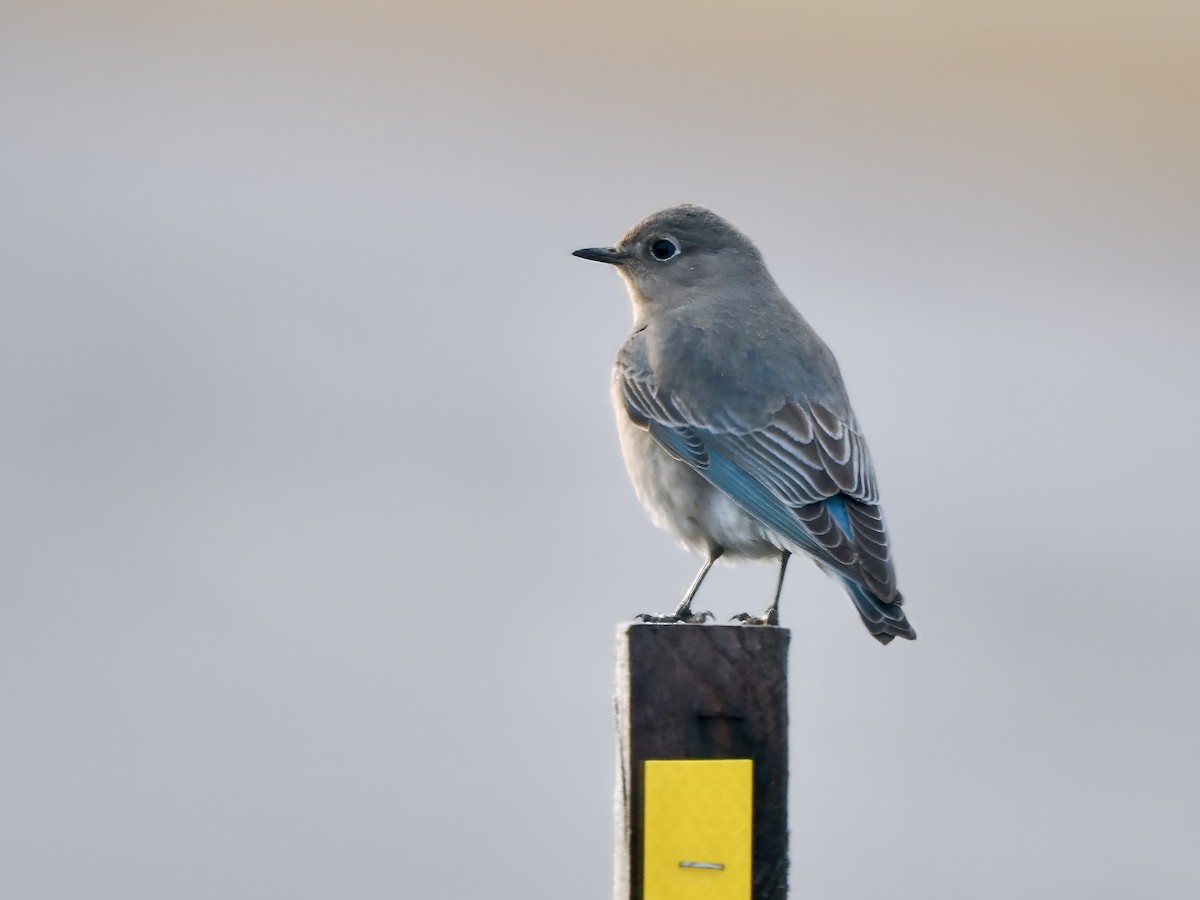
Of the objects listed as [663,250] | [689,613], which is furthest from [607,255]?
[689,613]

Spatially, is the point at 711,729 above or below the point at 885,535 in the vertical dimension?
below

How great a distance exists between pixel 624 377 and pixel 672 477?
51 cm

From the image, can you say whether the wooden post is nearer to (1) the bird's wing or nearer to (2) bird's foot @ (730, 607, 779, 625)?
(2) bird's foot @ (730, 607, 779, 625)

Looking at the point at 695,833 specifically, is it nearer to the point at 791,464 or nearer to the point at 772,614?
the point at 772,614

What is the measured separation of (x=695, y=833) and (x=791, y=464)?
7.53ft

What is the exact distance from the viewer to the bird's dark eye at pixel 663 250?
6410 millimetres

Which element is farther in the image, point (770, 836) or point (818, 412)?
point (818, 412)

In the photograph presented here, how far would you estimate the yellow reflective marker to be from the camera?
317 cm

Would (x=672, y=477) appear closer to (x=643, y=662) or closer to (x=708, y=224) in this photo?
(x=708, y=224)

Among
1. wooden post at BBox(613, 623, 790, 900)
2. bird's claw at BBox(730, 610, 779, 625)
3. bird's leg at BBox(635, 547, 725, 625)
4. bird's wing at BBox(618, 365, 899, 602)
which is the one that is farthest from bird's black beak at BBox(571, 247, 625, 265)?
wooden post at BBox(613, 623, 790, 900)

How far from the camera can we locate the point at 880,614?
468 cm

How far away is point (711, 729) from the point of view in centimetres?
331

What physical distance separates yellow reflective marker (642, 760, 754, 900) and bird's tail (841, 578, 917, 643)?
4.54ft


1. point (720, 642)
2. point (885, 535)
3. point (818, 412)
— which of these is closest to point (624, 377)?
point (818, 412)
